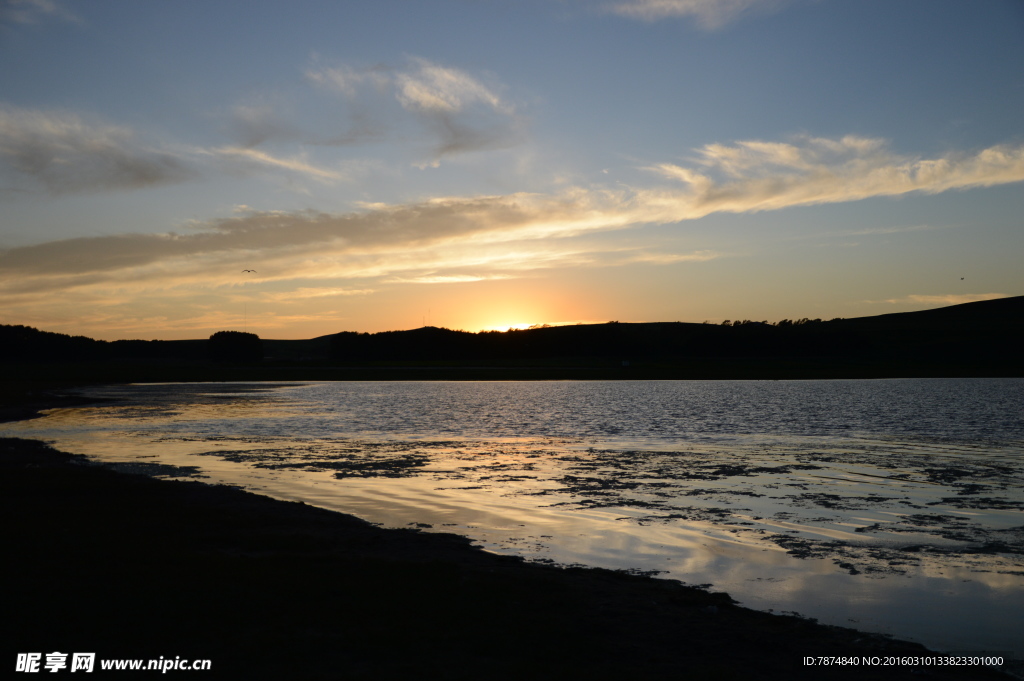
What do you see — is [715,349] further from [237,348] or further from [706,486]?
[706,486]

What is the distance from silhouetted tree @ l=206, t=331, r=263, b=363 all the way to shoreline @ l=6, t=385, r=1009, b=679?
178516 mm

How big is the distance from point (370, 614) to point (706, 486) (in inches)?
567

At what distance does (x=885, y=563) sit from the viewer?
521 inches

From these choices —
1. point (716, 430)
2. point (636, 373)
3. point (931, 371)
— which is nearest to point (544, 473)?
point (716, 430)

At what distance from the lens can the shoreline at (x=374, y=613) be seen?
334 inches

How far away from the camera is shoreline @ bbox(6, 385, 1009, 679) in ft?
27.8

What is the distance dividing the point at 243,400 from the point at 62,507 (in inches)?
2134

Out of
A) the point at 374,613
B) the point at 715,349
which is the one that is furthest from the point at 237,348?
the point at 374,613

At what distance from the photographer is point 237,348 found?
7205 inches

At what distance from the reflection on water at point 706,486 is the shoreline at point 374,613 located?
59.5 inches

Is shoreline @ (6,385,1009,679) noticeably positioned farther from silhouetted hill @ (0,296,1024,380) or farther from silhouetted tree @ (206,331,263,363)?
silhouetted tree @ (206,331,263,363)

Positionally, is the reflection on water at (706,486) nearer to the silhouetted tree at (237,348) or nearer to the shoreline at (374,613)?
the shoreline at (374,613)

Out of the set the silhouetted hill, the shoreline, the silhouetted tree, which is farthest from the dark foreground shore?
the silhouetted tree

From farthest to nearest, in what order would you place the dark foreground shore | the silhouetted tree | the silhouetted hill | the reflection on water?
the silhouetted tree
the silhouetted hill
the reflection on water
the dark foreground shore
